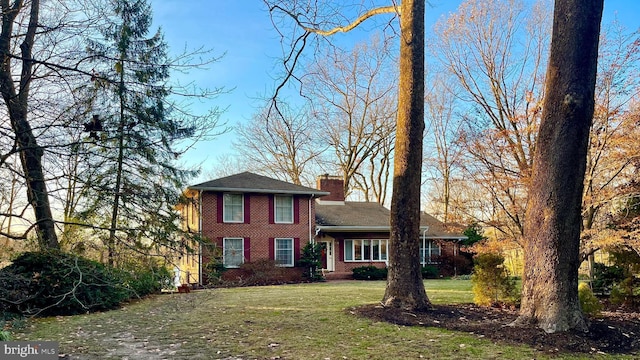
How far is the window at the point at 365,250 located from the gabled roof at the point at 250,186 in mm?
3919

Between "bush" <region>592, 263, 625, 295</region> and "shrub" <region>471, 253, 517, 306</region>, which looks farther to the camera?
"bush" <region>592, 263, 625, 295</region>

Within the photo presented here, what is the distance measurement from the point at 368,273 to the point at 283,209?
552 centimetres

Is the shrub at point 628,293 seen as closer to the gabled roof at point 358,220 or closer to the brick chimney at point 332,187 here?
the gabled roof at point 358,220

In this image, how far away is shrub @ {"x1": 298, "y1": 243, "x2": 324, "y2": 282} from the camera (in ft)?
71.3

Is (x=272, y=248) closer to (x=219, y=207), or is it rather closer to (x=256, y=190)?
(x=256, y=190)

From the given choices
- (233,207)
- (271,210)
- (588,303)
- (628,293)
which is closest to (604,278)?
(628,293)

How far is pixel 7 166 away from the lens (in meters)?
5.54

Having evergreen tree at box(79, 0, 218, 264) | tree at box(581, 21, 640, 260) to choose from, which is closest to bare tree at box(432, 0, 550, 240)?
tree at box(581, 21, 640, 260)

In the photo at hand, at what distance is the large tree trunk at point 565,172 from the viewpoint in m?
6.70

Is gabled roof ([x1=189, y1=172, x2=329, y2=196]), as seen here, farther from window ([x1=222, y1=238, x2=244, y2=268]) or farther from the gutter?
window ([x1=222, y1=238, x2=244, y2=268])

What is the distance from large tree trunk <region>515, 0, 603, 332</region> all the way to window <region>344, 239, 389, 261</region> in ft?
Answer: 58.5

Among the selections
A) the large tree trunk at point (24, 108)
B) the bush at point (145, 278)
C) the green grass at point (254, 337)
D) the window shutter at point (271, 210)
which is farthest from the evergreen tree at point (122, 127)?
the window shutter at point (271, 210)

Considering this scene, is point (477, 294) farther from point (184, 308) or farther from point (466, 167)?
point (184, 308)

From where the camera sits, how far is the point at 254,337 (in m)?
6.90
